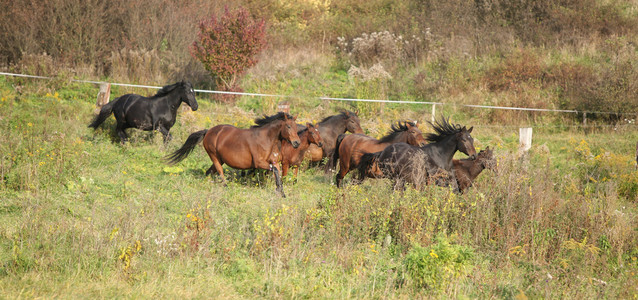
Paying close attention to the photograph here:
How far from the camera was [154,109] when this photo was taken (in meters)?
12.7

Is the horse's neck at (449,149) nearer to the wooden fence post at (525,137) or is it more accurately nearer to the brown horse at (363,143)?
the brown horse at (363,143)

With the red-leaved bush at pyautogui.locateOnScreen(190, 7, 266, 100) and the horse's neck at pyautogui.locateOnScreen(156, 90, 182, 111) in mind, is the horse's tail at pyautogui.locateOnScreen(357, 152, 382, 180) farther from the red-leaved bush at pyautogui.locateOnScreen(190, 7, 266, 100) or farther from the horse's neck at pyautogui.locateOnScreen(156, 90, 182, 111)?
the red-leaved bush at pyautogui.locateOnScreen(190, 7, 266, 100)

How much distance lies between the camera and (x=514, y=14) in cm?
2231

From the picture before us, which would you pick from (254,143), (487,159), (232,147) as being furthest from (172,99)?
(487,159)

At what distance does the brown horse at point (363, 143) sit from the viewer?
1034 cm

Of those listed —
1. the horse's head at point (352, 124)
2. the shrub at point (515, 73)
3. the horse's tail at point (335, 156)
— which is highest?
the shrub at point (515, 73)

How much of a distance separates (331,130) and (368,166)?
7.45ft

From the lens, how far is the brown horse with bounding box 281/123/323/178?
1013 cm

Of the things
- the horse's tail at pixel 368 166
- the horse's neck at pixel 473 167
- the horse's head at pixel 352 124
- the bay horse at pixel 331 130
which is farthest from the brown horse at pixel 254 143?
the horse's neck at pixel 473 167

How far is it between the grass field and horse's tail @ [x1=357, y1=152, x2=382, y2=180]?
31.5 inches

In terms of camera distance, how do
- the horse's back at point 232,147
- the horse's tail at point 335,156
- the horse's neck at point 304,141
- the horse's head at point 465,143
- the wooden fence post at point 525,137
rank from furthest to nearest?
the wooden fence post at point 525,137 < the horse's tail at point 335,156 < the horse's neck at point 304,141 < the horse's back at point 232,147 < the horse's head at point 465,143

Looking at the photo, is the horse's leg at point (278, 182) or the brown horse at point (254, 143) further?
the brown horse at point (254, 143)

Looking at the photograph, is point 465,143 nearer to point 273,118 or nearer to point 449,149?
point 449,149

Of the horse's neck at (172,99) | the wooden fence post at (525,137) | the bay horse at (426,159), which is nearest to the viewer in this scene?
the bay horse at (426,159)
